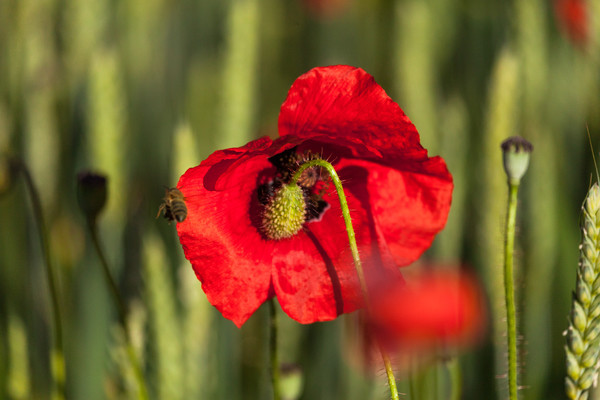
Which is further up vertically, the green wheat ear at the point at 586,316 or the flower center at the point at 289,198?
the flower center at the point at 289,198

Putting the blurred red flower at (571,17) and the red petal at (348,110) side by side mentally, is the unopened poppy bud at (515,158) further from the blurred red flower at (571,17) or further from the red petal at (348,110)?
the blurred red flower at (571,17)

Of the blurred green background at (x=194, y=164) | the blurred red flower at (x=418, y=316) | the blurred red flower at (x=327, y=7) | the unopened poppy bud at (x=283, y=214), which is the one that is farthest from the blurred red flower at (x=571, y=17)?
the unopened poppy bud at (x=283, y=214)

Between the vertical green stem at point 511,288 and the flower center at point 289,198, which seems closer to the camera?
the vertical green stem at point 511,288

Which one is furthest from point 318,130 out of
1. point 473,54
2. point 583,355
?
point 473,54

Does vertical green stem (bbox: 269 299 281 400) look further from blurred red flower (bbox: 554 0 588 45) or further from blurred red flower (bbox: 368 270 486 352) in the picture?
blurred red flower (bbox: 554 0 588 45)

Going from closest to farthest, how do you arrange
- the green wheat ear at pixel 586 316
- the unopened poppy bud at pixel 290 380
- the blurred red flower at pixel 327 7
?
the green wheat ear at pixel 586 316 < the unopened poppy bud at pixel 290 380 < the blurred red flower at pixel 327 7

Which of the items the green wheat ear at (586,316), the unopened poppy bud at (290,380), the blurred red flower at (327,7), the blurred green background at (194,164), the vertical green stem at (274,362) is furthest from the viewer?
the blurred red flower at (327,7)

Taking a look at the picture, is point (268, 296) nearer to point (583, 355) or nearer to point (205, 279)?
point (205, 279)
